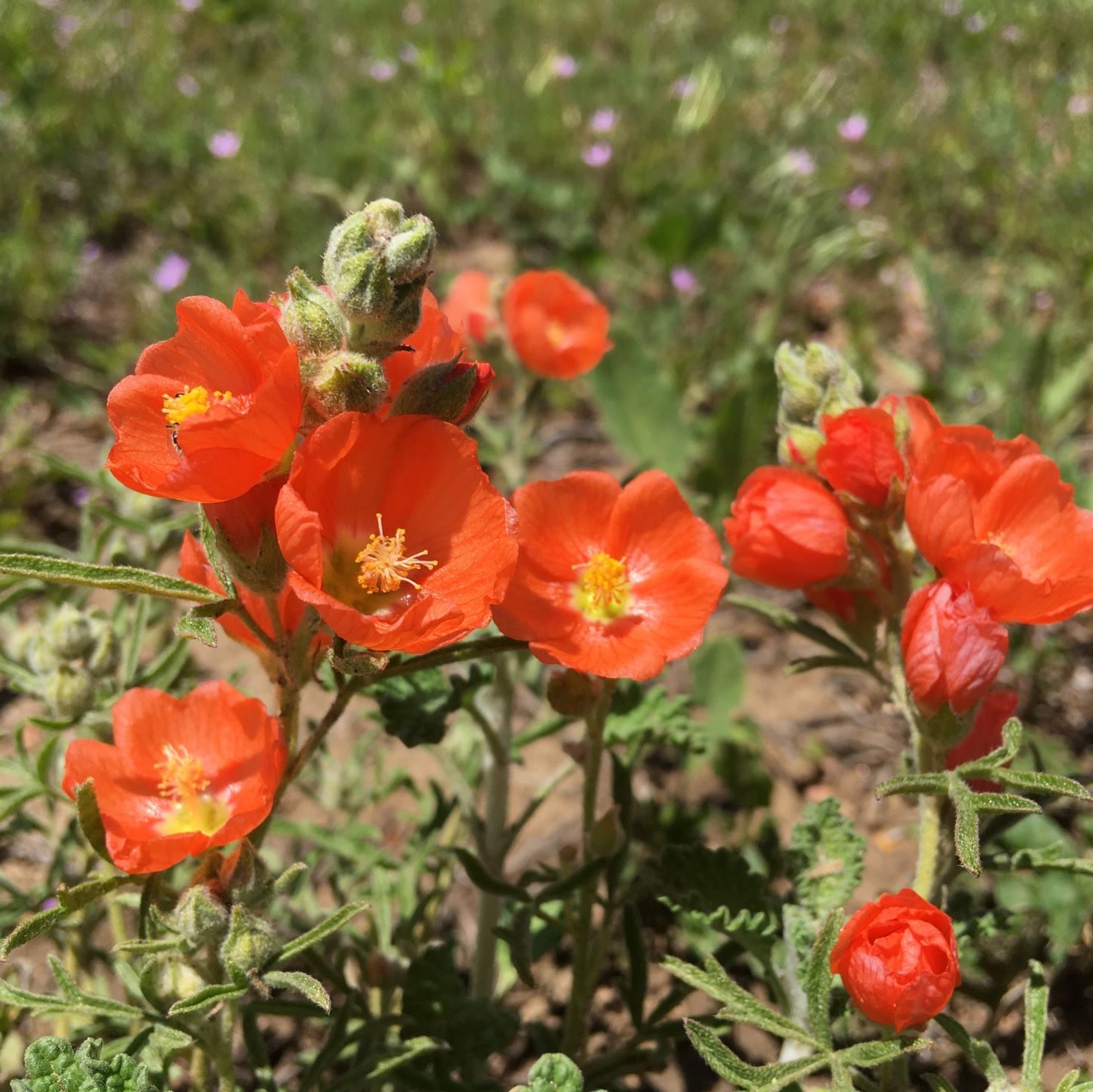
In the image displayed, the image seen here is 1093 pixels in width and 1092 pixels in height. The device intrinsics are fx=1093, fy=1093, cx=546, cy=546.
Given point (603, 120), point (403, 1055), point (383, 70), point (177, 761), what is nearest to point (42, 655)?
point (177, 761)

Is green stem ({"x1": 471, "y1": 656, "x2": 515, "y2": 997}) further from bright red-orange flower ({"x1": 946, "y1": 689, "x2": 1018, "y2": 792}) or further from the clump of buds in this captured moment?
bright red-orange flower ({"x1": 946, "y1": 689, "x2": 1018, "y2": 792})

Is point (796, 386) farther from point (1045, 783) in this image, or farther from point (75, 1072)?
point (75, 1072)

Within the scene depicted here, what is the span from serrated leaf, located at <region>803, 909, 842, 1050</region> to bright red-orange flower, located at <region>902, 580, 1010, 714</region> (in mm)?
322

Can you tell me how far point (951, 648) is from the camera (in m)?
1.44

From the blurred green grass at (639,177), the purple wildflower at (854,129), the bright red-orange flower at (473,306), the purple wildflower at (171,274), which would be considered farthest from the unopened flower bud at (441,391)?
the purple wildflower at (854,129)

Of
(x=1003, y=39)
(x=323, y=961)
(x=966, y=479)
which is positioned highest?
(x=1003, y=39)

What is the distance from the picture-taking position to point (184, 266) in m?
4.26

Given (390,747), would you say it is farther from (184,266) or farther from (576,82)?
(576,82)

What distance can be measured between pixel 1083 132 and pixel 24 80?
16.6ft

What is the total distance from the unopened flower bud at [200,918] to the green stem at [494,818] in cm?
61

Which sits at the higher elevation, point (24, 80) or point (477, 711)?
point (24, 80)

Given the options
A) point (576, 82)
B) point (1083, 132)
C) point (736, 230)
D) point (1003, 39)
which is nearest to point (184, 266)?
point (736, 230)

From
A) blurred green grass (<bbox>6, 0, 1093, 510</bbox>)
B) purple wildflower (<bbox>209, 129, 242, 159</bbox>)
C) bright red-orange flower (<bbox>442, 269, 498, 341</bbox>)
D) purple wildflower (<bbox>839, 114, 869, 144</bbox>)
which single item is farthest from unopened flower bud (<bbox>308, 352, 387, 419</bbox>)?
purple wildflower (<bbox>839, 114, 869, 144</bbox>)

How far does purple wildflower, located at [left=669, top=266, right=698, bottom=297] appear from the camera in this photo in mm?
4398
